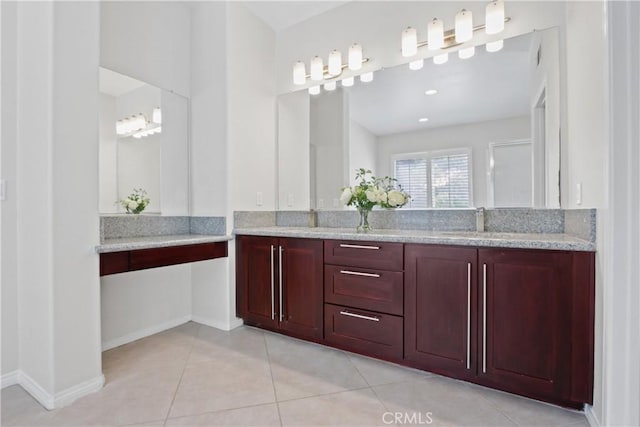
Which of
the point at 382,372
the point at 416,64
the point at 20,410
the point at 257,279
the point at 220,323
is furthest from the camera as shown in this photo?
the point at 220,323

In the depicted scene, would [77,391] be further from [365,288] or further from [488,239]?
[488,239]

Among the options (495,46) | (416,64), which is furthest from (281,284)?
(495,46)

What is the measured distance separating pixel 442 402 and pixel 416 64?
2.22 meters

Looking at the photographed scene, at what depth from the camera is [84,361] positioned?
1.70 meters

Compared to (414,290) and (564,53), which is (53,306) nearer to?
(414,290)

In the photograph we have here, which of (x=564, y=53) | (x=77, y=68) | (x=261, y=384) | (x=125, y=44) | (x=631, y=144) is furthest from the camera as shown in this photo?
(x=125, y=44)

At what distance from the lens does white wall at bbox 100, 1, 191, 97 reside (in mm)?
2266

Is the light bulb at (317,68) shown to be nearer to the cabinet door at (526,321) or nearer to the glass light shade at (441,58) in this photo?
the glass light shade at (441,58)

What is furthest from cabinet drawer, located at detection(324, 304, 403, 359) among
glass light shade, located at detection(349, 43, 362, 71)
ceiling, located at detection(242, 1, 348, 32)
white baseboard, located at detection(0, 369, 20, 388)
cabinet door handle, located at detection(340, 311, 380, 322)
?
ceiling, located at detection(242, 1, 348, 32)

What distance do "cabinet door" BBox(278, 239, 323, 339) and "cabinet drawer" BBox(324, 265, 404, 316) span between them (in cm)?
9

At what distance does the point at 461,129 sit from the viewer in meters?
2.29

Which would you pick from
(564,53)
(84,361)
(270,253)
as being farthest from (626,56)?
(84,361)

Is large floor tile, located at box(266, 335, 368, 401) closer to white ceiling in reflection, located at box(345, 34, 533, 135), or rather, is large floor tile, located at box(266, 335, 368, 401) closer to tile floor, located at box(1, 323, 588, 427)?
tile floor, located at box(1, 323, 588, 427)

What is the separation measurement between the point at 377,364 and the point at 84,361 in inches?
64.9
